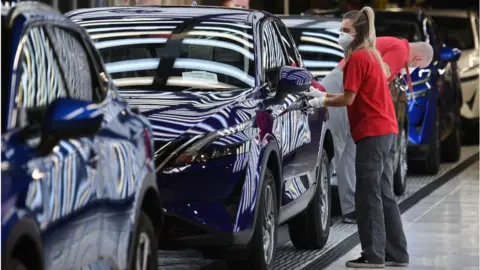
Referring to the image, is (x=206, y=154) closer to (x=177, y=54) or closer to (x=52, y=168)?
(x=177, y=54)

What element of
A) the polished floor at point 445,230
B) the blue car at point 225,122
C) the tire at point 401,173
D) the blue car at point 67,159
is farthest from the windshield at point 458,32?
the blue car at point 67,159

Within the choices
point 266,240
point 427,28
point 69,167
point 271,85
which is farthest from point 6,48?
point 427,28

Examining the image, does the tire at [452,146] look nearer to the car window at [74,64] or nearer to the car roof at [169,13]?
the car roof at [169,13]

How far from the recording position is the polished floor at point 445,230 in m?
11.8

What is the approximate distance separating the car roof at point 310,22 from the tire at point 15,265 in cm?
1161

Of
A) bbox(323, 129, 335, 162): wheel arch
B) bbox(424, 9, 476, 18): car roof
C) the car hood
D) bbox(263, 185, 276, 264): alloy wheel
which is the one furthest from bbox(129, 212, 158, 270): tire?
bbox(424, 9, 476, 18): car roof

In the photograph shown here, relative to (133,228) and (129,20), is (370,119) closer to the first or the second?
(129,20)

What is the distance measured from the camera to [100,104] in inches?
293

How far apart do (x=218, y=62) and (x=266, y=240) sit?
1.43 meters

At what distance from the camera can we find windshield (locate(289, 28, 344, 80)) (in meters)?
16.8

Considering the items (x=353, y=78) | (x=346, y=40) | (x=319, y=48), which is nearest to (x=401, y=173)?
(x=319, y=48)

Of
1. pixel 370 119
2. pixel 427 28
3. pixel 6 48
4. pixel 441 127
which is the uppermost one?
pixel 6 48

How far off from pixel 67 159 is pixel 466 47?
20.0 metres

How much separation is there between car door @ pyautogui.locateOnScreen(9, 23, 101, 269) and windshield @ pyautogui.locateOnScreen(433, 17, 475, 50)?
19.4 m
